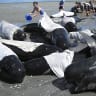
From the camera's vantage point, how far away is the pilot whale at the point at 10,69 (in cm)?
752

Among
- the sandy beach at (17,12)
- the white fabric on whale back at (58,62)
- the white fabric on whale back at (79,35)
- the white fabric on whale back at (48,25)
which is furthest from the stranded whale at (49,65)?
the sandy beach at (17,12)

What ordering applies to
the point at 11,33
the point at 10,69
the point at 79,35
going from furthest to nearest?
the point at 11,33 < the point at 79,35 < the point at 10,69

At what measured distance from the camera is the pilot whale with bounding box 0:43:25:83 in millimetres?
7516

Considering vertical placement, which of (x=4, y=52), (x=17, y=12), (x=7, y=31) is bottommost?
(x=17, y=12)

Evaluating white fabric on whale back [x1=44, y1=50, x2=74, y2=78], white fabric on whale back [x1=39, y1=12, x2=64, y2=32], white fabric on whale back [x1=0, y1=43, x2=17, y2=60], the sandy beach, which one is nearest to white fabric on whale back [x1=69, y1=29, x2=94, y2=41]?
white fabric on whale back [x1=39, y1=12, x2=64, y2=32]

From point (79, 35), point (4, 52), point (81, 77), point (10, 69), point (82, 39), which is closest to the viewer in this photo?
point (81, 77)

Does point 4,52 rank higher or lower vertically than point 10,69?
higher

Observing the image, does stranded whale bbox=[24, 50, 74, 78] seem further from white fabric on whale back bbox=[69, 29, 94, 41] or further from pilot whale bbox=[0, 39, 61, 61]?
white fabric on whale back bbox=[69, 29, 94, 41]

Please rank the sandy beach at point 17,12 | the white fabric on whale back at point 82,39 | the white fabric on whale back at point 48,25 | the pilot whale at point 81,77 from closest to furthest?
1. the pilot whale at point 81,77
2. the white fabric on whale back at point 82,39
3. the white fabric on whale back at point 48,25
4. the sandy beach at point 17,12

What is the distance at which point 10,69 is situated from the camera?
24.8 feet

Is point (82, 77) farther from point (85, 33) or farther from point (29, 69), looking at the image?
point (85, 33)

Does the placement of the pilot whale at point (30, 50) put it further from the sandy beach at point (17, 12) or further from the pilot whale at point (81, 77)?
the sandy beach at point (17, 12)

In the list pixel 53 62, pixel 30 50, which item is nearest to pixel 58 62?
pixel 53 62

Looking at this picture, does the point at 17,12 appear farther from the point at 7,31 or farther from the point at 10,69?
the point at 10,69
